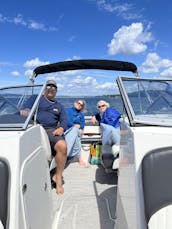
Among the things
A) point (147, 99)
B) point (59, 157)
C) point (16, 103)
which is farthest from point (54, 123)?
point (147, 99)

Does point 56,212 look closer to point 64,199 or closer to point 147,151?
point 64,199

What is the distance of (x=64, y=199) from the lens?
3.05 meters

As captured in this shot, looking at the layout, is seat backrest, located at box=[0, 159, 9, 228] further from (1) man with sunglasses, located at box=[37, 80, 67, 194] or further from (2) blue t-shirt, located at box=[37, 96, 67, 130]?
(2) blue t-shirt, located at box=[37, 96, 67, 130]

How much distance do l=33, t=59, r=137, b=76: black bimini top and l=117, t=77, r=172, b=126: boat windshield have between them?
2611 millimetres

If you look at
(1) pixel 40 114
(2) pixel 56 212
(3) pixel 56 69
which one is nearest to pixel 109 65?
(3) pixel 56 69

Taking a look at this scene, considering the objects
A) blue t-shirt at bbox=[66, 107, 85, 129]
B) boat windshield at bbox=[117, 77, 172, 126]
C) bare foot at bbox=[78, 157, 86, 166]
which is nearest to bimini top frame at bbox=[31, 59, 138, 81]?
blue t-shirt at bbox=[66, 107, 85, 129]

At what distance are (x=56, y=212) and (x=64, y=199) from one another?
534mm

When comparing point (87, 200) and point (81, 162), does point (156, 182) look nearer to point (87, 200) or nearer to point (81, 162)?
point (87, 200)

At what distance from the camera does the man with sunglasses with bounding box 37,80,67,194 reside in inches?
131

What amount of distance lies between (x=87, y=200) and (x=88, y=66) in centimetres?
246

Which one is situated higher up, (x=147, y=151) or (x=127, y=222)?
(x=147, y=151)

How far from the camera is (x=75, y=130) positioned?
4391mm

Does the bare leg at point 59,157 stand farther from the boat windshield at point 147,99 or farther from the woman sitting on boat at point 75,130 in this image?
the boat windshield at point 147,99

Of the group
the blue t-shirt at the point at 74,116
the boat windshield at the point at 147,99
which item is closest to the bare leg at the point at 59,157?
the boat windshield at the point at 147,99
